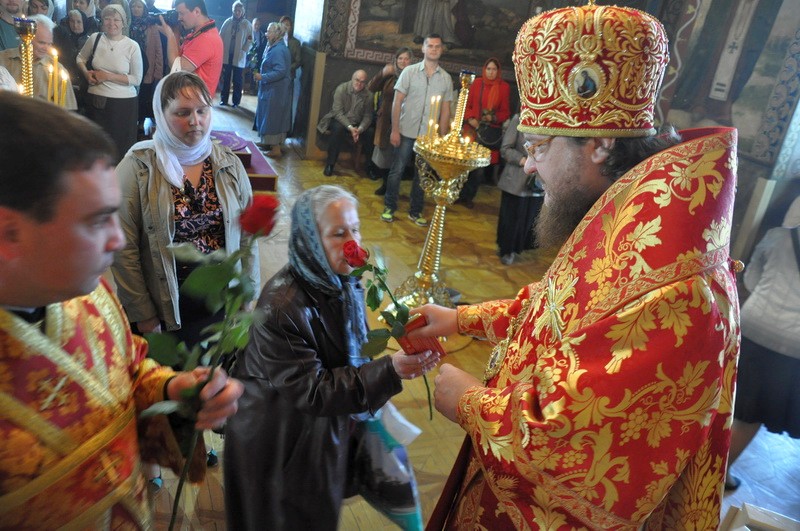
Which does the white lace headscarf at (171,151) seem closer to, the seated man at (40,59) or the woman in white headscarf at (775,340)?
Answer: the seated man at (40,59)

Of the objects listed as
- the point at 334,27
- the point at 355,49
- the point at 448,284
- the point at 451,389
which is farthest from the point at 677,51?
the point at 451,389

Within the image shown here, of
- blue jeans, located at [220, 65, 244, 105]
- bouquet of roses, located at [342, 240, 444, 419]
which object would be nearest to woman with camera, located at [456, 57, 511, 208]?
bouquet of roses, located at [342, 240, 444, 419]

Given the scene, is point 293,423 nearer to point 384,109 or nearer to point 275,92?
point 384,109

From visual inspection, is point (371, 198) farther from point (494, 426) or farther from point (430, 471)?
point (494, 426)

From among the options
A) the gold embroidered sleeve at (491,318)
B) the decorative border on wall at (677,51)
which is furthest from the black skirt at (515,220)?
the gold embroidered sleeve at (491,318)

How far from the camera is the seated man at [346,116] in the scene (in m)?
8.31

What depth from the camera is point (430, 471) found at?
310cm

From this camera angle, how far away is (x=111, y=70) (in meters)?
5.85

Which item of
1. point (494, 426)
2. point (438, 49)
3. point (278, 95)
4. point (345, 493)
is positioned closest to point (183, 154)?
point (345, 493)

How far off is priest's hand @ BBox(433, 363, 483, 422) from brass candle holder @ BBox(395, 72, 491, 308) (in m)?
3.02

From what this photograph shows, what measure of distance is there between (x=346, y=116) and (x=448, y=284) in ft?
13.0

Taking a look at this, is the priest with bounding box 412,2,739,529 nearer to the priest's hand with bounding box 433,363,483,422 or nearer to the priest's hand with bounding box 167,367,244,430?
the priest's hand with bounding box 433,363,483,422

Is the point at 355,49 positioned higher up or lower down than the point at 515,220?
higher up

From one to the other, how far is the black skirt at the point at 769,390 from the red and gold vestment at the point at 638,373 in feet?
6.81
